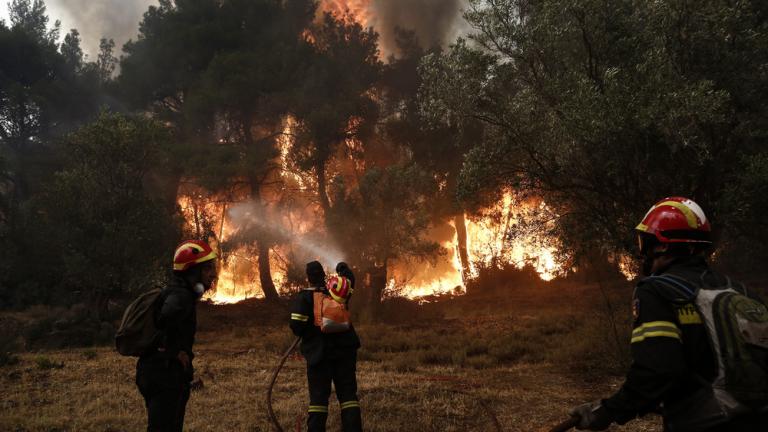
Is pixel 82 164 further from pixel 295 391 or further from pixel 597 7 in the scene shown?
pixel 597 7

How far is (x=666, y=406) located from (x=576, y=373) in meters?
8.67

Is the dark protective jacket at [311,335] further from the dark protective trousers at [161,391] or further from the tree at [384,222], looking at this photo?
the tree at [384,222]

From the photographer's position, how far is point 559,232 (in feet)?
38.2

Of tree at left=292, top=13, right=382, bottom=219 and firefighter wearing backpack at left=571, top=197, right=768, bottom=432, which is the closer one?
firefighter wearing backpack at left=571, top=197, right=768, bottom=432

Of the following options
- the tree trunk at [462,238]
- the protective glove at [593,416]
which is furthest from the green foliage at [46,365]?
the tree trunk at [462,238]

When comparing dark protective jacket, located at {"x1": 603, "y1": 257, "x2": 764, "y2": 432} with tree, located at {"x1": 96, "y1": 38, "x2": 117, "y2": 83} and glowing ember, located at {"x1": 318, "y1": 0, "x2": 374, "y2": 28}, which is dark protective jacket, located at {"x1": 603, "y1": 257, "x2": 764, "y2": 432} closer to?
glowing ember, located at {"x1": 318, "y1": 0, "x2": 374, "y2": 28}

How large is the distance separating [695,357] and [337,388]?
3.88 m

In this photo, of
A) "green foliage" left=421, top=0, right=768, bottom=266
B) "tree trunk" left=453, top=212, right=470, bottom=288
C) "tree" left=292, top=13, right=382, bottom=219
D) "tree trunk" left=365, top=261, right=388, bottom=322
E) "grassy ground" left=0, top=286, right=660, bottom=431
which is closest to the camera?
"grassy ground" left=0, top=286, right=660, bottom=431

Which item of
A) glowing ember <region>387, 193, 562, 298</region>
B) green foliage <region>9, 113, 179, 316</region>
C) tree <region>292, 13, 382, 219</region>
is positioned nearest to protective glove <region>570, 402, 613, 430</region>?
green foliage <region>9, 113, 179, 316</region>

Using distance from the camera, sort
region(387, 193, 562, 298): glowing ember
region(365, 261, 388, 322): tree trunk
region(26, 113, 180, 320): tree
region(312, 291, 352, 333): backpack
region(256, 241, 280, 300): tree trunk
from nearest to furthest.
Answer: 1. region(312, 291, 352, 333): backpack
2. region(26, 113, 180, 320): tree
3. region(365, 261, 388, 322): tree trunk
4. region(256, 241, 280, 300): tree trunk
5. region(387, 193, 562, 298): glowing ember

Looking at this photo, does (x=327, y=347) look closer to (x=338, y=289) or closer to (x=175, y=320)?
(x=338, y=289)

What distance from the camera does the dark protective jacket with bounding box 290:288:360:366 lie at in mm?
5586

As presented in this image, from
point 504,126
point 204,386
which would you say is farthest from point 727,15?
point 204,386

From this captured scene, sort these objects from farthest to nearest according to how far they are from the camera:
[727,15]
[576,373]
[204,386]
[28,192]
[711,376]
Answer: [28,192] → [576,373] → [204,386] → [727,15] → [711,376]
